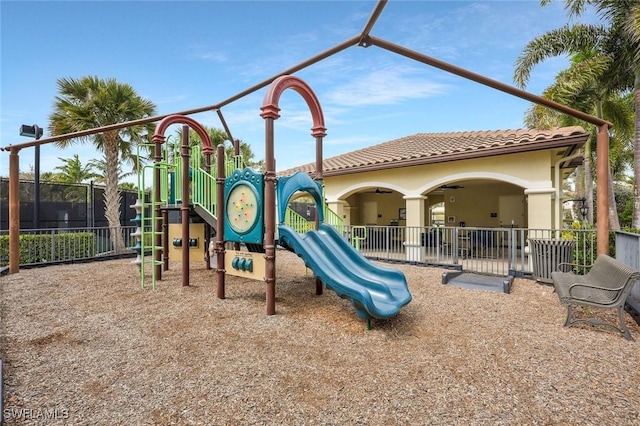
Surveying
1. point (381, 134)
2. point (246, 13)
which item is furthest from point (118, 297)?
point (381, 134)

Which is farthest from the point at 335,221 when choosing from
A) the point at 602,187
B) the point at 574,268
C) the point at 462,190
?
the point at 462,190

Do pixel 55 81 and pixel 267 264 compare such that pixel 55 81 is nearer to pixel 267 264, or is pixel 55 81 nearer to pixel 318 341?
pixel 267 264

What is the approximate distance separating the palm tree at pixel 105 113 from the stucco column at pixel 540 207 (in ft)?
45.4

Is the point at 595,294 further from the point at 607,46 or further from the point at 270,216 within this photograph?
the point at 607,46

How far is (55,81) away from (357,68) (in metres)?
11.8

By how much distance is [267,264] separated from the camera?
554 cm

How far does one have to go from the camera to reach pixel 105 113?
1300 cm

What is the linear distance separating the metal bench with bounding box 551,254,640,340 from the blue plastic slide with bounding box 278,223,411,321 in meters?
2.27

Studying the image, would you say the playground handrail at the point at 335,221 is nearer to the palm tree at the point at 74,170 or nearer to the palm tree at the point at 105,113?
the palm tree at the point at 105,113

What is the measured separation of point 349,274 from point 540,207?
23.0 ft

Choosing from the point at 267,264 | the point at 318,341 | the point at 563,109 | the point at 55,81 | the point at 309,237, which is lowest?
the point at 318,341

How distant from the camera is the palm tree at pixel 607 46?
10664 mm

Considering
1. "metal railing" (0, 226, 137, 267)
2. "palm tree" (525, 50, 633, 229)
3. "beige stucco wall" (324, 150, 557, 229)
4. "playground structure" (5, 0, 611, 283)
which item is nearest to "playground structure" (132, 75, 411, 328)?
"playground structure" (5, 0, 611, 283)

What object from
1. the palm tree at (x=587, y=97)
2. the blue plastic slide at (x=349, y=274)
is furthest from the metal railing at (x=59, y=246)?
the palm tree at (x=587, y=97)
